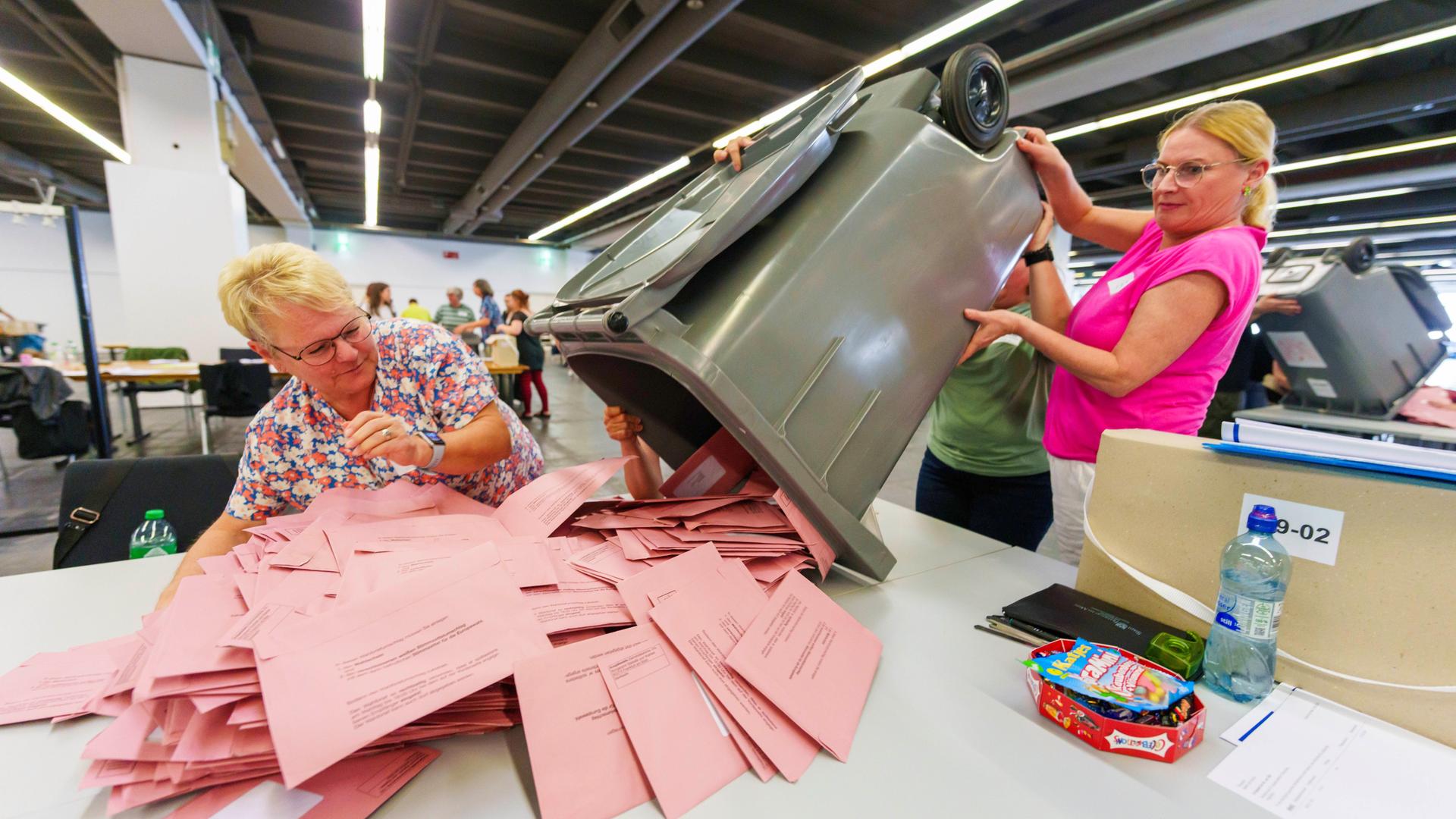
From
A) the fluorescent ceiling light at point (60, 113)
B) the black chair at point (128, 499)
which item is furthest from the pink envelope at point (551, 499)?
the fluorescent ceiling light at point (60, 113)

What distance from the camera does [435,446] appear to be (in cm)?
102

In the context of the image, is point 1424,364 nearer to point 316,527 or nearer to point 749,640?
point 749,640

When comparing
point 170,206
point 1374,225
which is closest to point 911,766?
point 170,206

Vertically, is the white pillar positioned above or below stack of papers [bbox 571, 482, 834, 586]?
above

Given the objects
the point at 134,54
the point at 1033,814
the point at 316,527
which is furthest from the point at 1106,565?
the point at 134,54

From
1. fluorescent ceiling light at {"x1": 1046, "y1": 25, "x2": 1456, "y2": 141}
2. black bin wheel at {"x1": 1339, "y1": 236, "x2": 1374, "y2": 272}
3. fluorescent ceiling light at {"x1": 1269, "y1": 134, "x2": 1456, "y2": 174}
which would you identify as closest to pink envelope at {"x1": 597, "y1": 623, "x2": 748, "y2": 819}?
black bin wheel at {"x1": 1339, "y1": 236, "x2": 1374, "y2": 272}

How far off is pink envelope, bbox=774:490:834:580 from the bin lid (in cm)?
34

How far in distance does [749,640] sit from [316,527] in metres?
0.59

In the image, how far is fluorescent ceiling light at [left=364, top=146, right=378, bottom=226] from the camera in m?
7.67

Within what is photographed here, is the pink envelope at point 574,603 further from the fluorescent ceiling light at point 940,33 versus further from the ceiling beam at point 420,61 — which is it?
the ceiling beam at point 420,61

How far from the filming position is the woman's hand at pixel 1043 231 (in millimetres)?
1039

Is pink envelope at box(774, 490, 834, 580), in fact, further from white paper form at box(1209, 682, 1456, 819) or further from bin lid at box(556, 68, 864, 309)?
white paper form at box(1209, 682, 1456, 819)

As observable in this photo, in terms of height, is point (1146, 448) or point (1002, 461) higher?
point (1146, 448)

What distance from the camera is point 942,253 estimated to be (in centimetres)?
83
